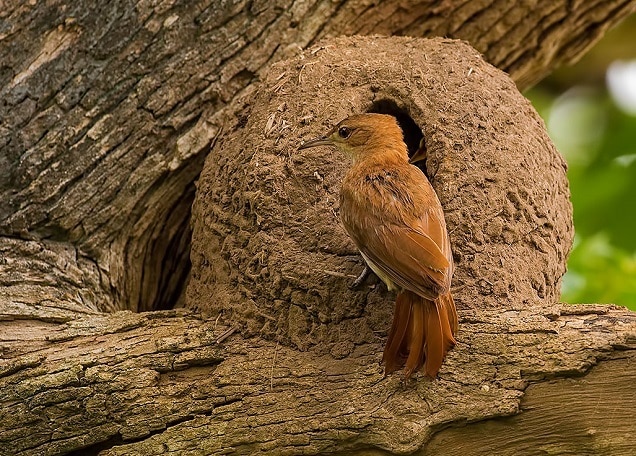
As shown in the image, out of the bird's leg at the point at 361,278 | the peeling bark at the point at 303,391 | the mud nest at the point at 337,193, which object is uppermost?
the mud nest at the point at 337,193

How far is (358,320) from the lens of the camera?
15.0 feet

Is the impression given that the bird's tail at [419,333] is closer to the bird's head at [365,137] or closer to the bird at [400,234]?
the bird at [400,234]

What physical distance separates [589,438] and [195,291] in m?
2.23

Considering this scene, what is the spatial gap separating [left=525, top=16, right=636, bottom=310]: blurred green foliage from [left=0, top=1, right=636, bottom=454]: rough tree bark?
74 centimetres

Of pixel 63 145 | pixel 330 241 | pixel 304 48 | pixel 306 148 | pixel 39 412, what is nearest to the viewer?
pixel 39 412

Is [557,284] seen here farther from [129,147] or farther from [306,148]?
[129,147]

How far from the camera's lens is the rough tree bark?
Result: 3.96 meters

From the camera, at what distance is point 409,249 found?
14.0 feet

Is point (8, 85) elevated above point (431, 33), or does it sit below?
below

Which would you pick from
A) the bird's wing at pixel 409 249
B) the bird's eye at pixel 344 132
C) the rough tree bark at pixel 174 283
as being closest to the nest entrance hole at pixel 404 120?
the bird's eye at pixel 344 132

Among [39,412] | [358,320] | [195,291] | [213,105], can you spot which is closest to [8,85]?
[213,105]

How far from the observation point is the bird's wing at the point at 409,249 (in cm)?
409

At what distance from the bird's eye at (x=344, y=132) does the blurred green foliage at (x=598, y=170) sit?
1.98 metres

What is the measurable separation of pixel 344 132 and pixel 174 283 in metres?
1.73
